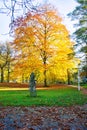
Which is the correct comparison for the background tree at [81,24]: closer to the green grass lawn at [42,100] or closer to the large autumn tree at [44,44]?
the large autumn tree at [44,44]

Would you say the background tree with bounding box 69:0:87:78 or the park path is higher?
the background tree with bounding box 69:0:87:78

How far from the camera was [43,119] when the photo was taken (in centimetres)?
1213

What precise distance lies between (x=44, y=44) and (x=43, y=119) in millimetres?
33965

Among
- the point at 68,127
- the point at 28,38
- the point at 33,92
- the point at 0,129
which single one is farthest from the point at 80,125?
the point at 28,38

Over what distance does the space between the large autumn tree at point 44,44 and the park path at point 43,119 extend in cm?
3107

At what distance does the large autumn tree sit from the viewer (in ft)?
149

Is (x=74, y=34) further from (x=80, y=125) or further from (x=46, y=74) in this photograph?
(x=80, y=125)

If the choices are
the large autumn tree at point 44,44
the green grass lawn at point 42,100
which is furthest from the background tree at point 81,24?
the green grass lawn at point 42,100

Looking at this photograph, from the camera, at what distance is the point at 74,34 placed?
46.1 meters

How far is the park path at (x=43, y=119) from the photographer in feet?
34.8

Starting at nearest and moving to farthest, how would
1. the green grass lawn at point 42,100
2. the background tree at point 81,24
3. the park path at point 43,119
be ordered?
1. the park path at point 43,119
2. the green grass lawn at point 42,100
3. the background tree at point 81,24

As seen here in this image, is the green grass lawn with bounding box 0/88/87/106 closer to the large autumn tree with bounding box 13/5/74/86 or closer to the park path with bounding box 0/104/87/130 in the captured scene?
the park path with bounding box 0/104/87/130

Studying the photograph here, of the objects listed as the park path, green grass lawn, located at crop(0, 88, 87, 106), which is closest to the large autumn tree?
green grass lawn, located at crop(0, 88, 87, 106)

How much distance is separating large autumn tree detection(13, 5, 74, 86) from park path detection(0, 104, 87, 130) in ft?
102
